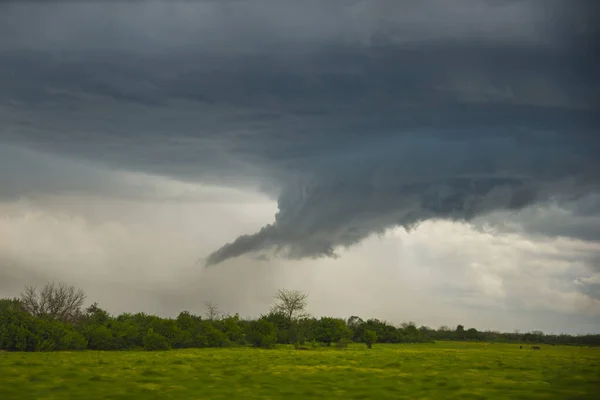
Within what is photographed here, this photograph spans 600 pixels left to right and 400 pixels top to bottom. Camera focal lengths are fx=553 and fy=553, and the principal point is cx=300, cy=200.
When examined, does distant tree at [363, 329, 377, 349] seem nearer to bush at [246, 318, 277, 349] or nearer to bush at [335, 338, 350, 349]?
bush at [335, 338, 350, 349]

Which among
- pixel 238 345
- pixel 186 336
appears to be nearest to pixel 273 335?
pixel 238 345

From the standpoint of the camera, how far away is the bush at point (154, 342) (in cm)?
9106

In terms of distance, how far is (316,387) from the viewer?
35438mm

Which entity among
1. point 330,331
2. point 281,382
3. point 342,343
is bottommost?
point 281,382

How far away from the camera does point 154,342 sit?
9169cm

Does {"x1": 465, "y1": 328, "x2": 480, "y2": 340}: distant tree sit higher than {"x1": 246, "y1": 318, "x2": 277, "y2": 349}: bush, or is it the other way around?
{"x1": 465, "y1": 328, "x2": 480, "y2": 340}: distant tree

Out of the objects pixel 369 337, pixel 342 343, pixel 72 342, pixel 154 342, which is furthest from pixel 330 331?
pixel 72 342

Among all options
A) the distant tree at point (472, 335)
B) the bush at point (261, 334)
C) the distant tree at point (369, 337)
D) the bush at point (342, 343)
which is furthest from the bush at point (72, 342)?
the distant tree at point (472, 335)

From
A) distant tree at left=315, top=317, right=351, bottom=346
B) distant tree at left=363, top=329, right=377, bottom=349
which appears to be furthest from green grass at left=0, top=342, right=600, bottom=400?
distant tree at left=315, top=317, right=351, bottom=346

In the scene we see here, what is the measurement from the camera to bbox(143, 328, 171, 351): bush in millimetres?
91062

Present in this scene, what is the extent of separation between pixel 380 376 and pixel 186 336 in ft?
216

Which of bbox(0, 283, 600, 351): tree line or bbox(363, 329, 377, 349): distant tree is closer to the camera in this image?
bbox(0, 283, 600, 351): tree line

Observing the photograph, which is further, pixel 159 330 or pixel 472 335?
pixel 472 335

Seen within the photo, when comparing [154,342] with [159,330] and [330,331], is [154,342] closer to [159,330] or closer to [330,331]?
[159,330]
